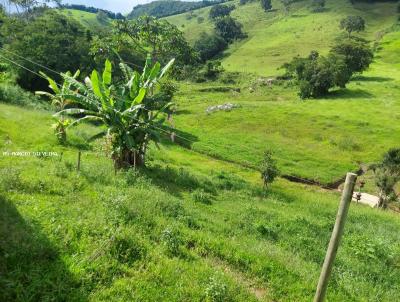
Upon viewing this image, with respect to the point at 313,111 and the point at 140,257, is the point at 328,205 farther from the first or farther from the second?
the point at 313,111

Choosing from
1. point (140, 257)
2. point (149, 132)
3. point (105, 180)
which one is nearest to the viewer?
point (140, 257)

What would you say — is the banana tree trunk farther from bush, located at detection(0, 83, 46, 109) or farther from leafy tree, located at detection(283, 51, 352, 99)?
leafy tree, located at detection(283, 51, 352, 99)

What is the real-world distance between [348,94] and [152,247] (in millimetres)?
63758

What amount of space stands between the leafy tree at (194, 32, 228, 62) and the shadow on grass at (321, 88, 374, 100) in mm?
60987

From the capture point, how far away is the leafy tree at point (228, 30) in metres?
141

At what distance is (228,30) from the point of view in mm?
143625

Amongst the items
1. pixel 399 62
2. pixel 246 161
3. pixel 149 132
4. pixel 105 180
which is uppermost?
pixel 399 62

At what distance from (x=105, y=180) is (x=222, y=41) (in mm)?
119167

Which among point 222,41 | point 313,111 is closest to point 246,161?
point 313,111

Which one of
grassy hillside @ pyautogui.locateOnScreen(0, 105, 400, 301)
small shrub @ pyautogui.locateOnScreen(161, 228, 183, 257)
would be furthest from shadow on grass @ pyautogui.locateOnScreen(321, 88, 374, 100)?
small shrub @ pyautogui.locateOnScreen(161, 228, 183, 257)

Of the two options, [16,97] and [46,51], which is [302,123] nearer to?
[46,51]

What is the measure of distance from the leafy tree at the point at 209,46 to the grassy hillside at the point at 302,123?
34.0 metres

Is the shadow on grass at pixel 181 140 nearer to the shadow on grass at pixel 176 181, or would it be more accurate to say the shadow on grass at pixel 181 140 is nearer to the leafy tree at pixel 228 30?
the shadow on grass at pixel 176 181

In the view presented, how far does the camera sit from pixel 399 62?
92375 mm
